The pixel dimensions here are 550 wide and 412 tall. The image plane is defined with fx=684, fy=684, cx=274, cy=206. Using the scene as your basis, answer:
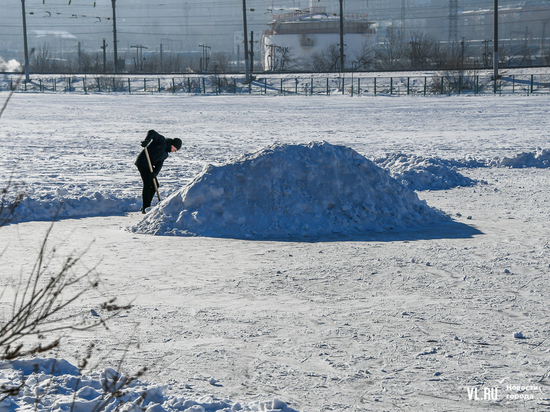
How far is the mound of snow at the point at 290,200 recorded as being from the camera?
30.0 feet

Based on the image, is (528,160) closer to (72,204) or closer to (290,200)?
(290,200)

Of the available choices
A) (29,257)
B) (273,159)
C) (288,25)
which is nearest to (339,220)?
(273,159)

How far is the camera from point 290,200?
9.45 meters

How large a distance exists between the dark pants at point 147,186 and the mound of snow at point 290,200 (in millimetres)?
679

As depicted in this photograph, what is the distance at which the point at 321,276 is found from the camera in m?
7.11

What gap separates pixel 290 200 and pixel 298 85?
37.7 metres

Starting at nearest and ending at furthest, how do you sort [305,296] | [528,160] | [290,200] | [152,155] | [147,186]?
[305,296], [290,200], [152,155], [147,186], [528,160]

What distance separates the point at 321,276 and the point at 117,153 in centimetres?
1119

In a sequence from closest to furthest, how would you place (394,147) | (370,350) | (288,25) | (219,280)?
1. (370,350)
2. (219,280)
3. (394,147)
4. (288,25)

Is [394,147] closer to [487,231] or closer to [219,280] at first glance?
[487,231]

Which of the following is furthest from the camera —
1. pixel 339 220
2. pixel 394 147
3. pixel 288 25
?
pixel 288 25

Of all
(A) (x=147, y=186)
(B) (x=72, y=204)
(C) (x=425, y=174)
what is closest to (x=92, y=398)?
(A) (x=147, y=186)

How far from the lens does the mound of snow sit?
913 cm

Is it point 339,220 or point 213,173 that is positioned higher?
point 213,173
